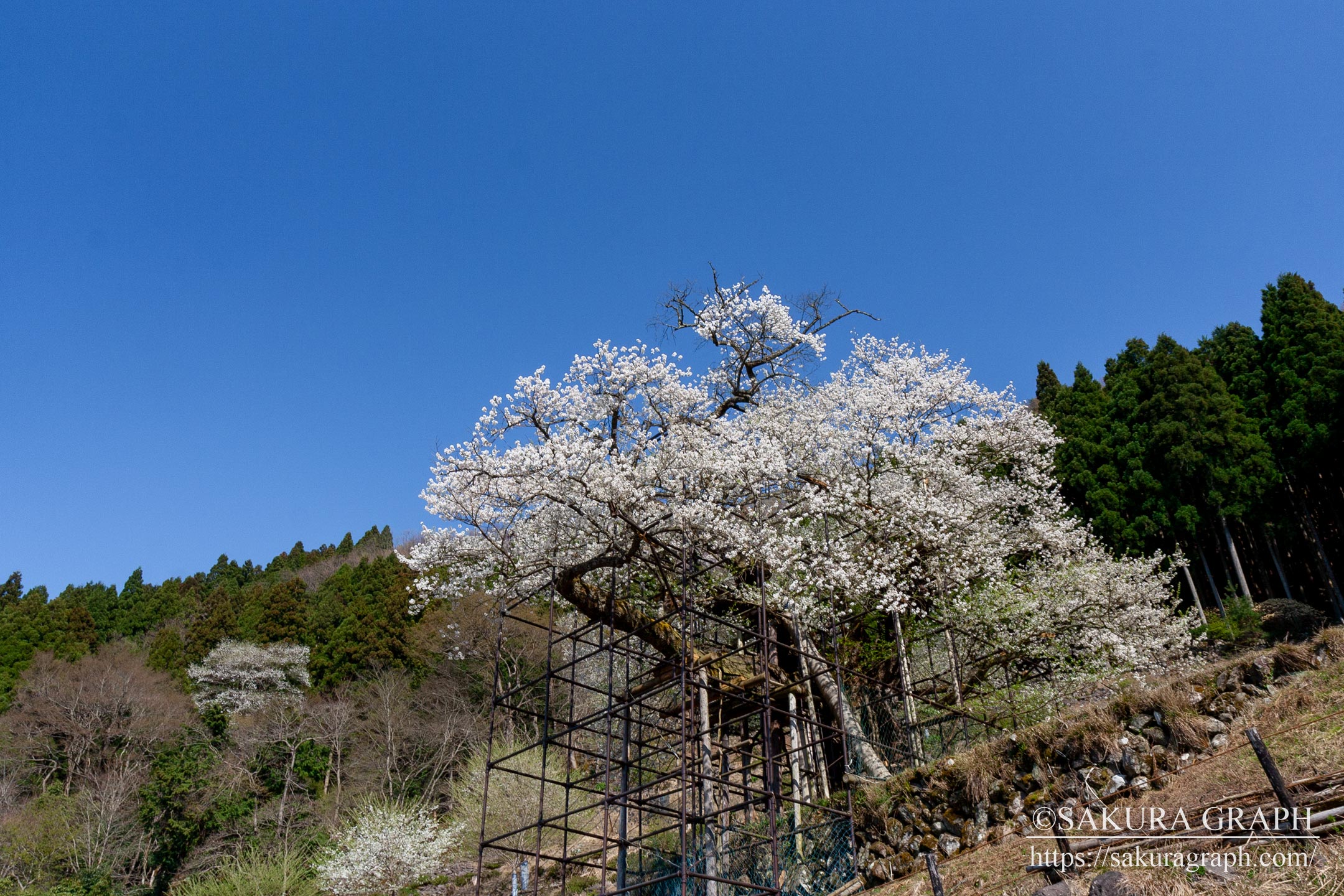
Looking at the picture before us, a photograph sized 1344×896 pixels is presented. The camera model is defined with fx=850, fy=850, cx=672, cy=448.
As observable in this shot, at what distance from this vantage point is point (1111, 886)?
5949 millimetres

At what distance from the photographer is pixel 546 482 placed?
12.9m

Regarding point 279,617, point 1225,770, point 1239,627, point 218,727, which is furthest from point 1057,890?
point 279,617

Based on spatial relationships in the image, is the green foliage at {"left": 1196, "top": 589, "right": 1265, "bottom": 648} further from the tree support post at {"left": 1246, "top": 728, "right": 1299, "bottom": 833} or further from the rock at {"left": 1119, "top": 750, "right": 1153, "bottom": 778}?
the tree support post at {"left": 1246, "top": 728, "right": 1299, "bottom": 833}

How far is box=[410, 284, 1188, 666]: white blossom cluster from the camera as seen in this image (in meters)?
13.5

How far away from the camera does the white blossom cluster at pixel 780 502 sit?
44.4ft

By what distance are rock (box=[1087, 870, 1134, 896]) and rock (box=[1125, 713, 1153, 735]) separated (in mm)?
2969

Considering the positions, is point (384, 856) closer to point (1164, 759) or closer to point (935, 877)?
point (935, 877)

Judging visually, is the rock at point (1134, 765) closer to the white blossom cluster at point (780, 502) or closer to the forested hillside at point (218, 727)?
the white blossom cluster at point (780, 502)

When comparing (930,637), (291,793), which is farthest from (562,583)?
(291,793)

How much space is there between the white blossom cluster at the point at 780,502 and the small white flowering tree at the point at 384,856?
29.3ft

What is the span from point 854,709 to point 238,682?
31.5m

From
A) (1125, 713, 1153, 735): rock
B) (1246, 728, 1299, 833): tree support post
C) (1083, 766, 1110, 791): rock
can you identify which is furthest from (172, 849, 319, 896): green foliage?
(1246, 728, 1299, 833): tree support post

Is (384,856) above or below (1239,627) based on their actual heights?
below

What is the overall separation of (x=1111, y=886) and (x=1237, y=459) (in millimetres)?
18785
